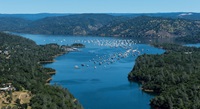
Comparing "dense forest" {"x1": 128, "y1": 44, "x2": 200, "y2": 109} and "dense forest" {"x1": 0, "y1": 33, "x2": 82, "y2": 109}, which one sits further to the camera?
"dense forest" {"x1": 128, "y1": 44, "x2": 200, "y2": 109}

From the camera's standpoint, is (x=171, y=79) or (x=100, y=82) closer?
(x=171, y=79)

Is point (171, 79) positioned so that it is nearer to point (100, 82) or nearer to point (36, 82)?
point (100, 82)

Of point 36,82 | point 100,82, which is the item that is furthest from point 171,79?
point 36,82

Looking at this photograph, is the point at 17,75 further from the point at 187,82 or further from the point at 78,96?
the point at 187,82

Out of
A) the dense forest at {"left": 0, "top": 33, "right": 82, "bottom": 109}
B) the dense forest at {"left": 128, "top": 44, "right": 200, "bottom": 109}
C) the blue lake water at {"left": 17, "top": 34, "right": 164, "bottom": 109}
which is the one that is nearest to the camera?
the dense forest at {"left": 0, "top": 33, "right": 82, "bottom": 109}

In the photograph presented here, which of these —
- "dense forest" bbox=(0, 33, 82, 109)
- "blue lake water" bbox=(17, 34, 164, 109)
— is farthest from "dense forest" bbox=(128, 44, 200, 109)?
"dense forest" bbox=(0, 33, 82, 109)

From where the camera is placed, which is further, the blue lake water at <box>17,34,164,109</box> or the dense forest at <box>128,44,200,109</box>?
the blue lake water at <box>17,34,164,109</box>

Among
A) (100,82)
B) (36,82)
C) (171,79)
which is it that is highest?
(36,82)

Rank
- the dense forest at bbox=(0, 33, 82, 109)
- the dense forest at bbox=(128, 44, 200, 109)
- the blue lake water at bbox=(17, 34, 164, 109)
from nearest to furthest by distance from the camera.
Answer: the dense forest at bbox=(0, 33, 82, 109), the dense forest at bbox=(128, 44, 200, 109), the blue lake water at bbox=(17, 34, 164, 109)

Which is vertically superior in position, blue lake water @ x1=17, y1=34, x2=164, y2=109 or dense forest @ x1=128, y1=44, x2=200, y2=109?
dense forest @ x1=128, y1=44, x2=200, y2=109

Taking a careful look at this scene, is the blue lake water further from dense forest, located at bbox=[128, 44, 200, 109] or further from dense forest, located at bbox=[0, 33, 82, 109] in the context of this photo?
dense forest, located at bbox=[0, 33, 82, 109]
